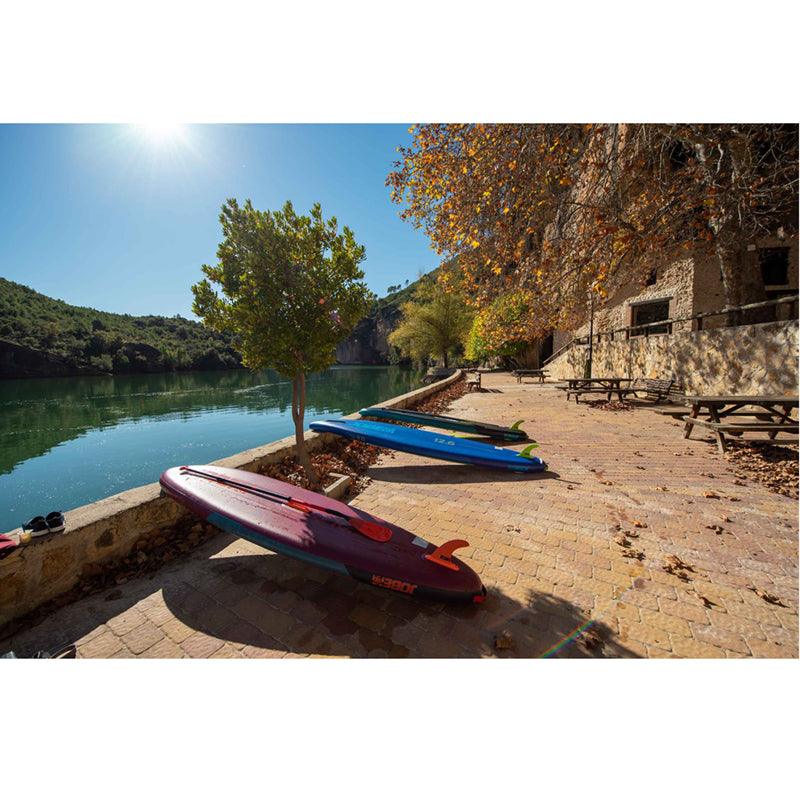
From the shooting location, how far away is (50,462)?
34.6 ft

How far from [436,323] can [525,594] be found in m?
32.6

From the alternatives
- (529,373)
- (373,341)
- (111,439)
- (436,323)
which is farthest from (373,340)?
(111,439)

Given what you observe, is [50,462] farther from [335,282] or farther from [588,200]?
[588,200]

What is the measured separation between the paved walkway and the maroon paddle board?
20 cm

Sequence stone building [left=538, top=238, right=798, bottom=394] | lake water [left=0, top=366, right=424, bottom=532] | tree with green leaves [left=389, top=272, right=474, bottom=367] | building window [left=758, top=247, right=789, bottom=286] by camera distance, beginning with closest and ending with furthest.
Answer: stone building [left=538, top=238, right=798, bottom=394]
lake water [left=0, top=366, right=424, bottom=532]
building window [left=758, top=247, right=789, bottom=286]
tree with green leaves [left=389, top=272, right=474, bottom=367]

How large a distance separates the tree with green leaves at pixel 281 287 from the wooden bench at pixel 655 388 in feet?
31.0

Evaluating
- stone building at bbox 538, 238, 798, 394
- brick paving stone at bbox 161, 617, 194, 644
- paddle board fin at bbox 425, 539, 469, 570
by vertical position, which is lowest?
brick paving stone at bbox 161, 617, 194, 644

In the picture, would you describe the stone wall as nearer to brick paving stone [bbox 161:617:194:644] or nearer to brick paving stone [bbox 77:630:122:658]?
brick paving stone [bbox 161:617:194:644]

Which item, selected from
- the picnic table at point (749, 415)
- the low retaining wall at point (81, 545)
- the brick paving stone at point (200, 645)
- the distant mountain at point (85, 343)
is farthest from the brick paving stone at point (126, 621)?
the distant mountain at point (85, 343)

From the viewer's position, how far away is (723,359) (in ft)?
25.6

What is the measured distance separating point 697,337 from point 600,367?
535 centimetres

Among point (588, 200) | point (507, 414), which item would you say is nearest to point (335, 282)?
point (588, 200)

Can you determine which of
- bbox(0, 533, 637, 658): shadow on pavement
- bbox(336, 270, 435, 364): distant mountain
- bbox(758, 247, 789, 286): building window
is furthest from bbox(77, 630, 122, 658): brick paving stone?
bbox(336, 270, 435, 364): distant mountain

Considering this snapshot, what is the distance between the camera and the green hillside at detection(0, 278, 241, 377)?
51.6m
